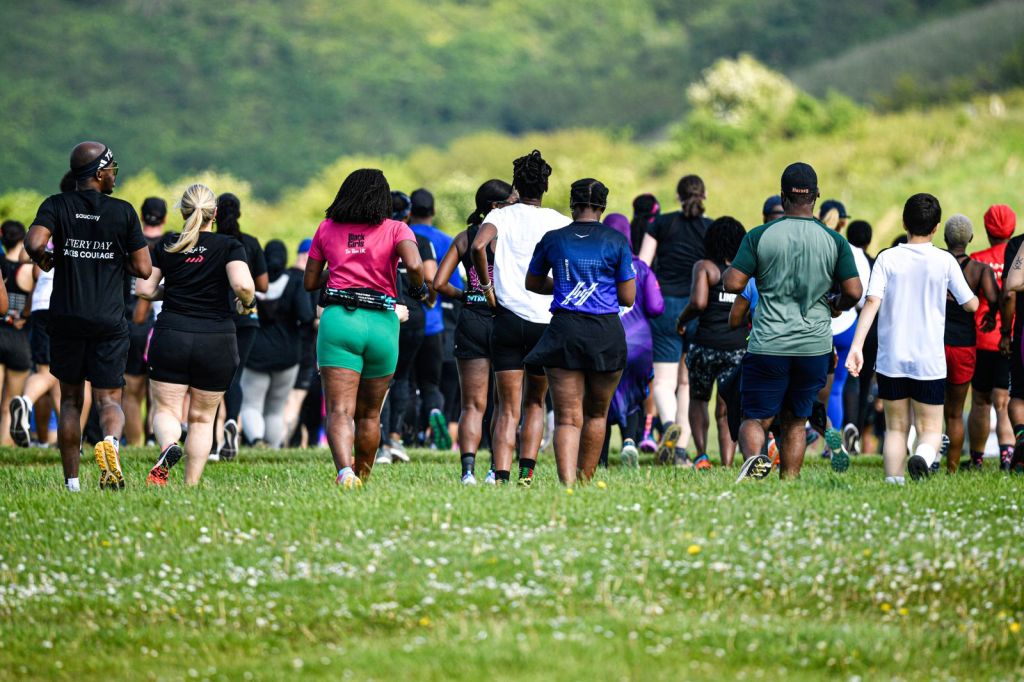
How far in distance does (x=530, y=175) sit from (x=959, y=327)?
162 inches

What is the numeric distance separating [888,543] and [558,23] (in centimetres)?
14115

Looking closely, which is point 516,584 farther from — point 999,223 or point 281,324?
point 281,324

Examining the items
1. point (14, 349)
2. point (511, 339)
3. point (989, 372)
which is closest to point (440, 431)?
point (14, 349)

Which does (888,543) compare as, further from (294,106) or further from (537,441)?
(294,106)

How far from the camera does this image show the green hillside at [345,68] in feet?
362

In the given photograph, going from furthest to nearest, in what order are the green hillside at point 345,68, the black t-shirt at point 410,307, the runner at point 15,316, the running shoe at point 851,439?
the green hillside at point 345,68
the running shoe at point 851,439
the runner at point 15,316
the black t-shirt at point 410,307

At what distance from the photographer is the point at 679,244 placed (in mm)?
14578

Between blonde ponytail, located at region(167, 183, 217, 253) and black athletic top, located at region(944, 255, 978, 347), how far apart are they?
233 inches

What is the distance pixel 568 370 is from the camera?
32.2ft

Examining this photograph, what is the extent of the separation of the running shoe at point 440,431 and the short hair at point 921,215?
6.12m

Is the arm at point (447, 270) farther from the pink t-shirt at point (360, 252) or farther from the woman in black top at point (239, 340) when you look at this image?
the woman in black top at point (239, 340)

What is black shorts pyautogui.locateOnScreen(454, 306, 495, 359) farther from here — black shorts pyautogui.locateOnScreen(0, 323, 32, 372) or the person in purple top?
black shorts pyautogui.locateOnScreen(0, 323, 32, 372)

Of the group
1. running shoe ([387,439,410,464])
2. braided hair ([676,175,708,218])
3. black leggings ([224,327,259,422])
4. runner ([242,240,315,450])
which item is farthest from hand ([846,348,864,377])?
runner ([242,240,315,450])

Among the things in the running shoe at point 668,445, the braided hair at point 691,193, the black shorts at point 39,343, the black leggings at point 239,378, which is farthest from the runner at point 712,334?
the black shorts at point 39,343
